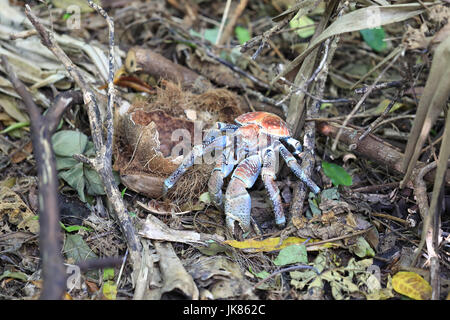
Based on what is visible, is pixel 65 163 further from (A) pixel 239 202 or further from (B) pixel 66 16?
(B) pixel 66 16

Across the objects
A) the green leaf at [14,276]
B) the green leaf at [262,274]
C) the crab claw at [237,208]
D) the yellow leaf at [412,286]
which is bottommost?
the yellow leaf at [412,286]

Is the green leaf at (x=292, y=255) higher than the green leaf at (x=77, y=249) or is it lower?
lower

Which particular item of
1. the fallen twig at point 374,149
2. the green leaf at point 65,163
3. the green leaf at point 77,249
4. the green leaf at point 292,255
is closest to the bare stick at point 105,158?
the green leaf at point 77,249

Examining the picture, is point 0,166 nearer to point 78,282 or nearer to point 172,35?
point 78,282

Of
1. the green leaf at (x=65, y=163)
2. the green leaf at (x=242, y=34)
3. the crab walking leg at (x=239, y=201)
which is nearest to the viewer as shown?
the crab walking leg at (x=239, y=201)

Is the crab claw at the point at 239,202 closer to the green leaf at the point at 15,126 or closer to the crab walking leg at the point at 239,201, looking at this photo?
the crab walking leg at the point at 239,201

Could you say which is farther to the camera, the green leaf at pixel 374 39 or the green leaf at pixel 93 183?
the green leaf at pixel 374 39

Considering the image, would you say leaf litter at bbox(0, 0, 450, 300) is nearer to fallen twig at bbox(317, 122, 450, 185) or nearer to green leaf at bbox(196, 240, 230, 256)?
green leaf at bbox(196, 240, 230, 256)
